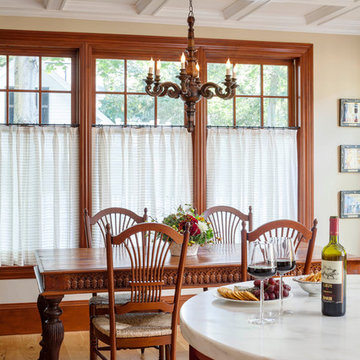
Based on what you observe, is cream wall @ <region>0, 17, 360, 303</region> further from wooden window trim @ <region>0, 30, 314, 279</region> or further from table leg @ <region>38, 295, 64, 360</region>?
table leg @ <region>38, 295, 64, 360</region>

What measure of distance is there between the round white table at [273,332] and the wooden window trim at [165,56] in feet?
10.3

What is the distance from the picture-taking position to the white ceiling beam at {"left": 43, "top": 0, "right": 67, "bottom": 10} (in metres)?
4.47

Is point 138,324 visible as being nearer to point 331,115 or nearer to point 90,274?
point 90,274

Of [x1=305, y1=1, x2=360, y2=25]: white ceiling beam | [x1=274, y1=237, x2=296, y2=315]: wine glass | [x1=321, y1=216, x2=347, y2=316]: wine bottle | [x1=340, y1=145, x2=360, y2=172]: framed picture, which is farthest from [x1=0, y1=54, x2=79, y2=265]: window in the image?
[x1=321, y1=216, x2=347, y2=316]: wine bottle

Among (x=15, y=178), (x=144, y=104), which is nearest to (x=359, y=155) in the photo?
(x=144, y=104)

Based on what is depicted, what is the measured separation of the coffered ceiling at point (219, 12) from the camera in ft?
15.1

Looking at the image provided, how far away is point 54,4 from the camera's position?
4.54 m

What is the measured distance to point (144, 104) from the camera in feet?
16.6

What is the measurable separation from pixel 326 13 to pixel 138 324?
316 cm

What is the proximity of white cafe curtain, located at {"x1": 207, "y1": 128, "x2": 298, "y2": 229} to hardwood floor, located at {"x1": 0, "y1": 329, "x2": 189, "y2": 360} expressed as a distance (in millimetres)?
1326

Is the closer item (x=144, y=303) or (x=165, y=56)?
(x=144, y=303)

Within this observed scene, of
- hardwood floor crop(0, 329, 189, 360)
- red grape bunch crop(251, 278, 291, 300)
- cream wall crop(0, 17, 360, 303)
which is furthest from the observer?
cream wall crop(0, 17, 360, 303)

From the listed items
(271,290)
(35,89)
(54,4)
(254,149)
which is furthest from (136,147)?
(271,290)

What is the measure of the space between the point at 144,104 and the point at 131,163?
1.74 ft
